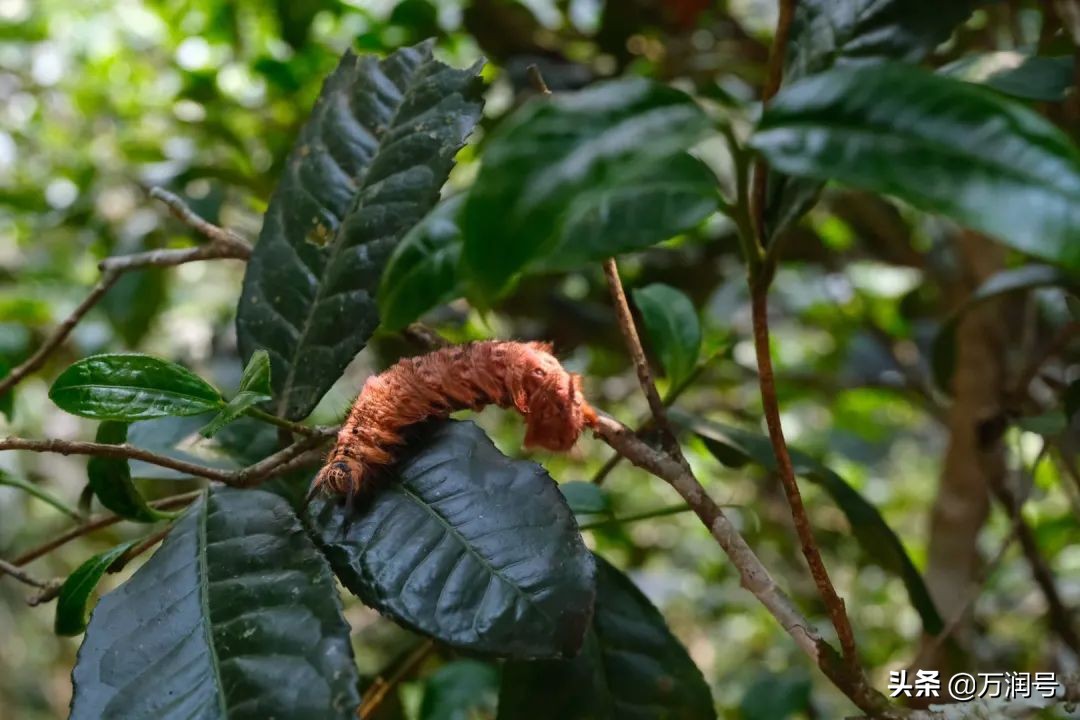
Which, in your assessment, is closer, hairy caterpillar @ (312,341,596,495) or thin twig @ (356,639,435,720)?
hairy caterpillar @ (312,341,596,495)

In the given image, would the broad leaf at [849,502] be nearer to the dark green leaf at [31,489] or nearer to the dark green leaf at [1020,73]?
the dark green leaf at [1020,73]

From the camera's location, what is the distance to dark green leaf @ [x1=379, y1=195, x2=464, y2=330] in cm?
48

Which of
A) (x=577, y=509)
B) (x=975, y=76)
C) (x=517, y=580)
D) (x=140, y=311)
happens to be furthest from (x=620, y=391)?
(x=517, y=580)

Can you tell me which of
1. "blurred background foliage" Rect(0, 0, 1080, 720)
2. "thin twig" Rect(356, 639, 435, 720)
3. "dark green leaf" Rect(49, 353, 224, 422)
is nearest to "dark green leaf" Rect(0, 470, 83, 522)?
"dark green leaf" Rect(49, 353, 224, 422)

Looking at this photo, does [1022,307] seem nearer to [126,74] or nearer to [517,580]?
[517,580]

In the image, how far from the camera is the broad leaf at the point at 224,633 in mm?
478

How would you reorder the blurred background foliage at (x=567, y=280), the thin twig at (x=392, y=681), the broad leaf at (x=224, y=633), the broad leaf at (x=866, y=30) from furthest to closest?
Result: the blurred background foliage at (x=567, y=280), the thin twig at (x=392, y=681), the broad leaf at (x=866, y=30), the broad leaf at (x=224, y=633)

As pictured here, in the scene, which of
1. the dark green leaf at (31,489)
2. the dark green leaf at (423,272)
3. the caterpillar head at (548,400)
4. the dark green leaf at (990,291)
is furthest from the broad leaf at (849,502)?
the dark green leaf at (31,489)

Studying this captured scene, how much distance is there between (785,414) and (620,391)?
0.46 metres

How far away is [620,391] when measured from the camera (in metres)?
1.89

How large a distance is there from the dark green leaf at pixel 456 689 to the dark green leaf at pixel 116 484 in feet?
1.54

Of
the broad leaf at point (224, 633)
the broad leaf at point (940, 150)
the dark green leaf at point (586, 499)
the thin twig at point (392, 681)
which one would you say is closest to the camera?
the broad leaf at point (940, 150)

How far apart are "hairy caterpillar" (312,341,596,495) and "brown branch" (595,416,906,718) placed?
0.22 feet

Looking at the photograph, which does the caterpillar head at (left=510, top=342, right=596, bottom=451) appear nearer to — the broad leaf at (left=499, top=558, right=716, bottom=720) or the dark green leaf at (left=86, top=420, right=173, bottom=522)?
the broad leaf at (left=499, top=558, right=716, bottom=720)
